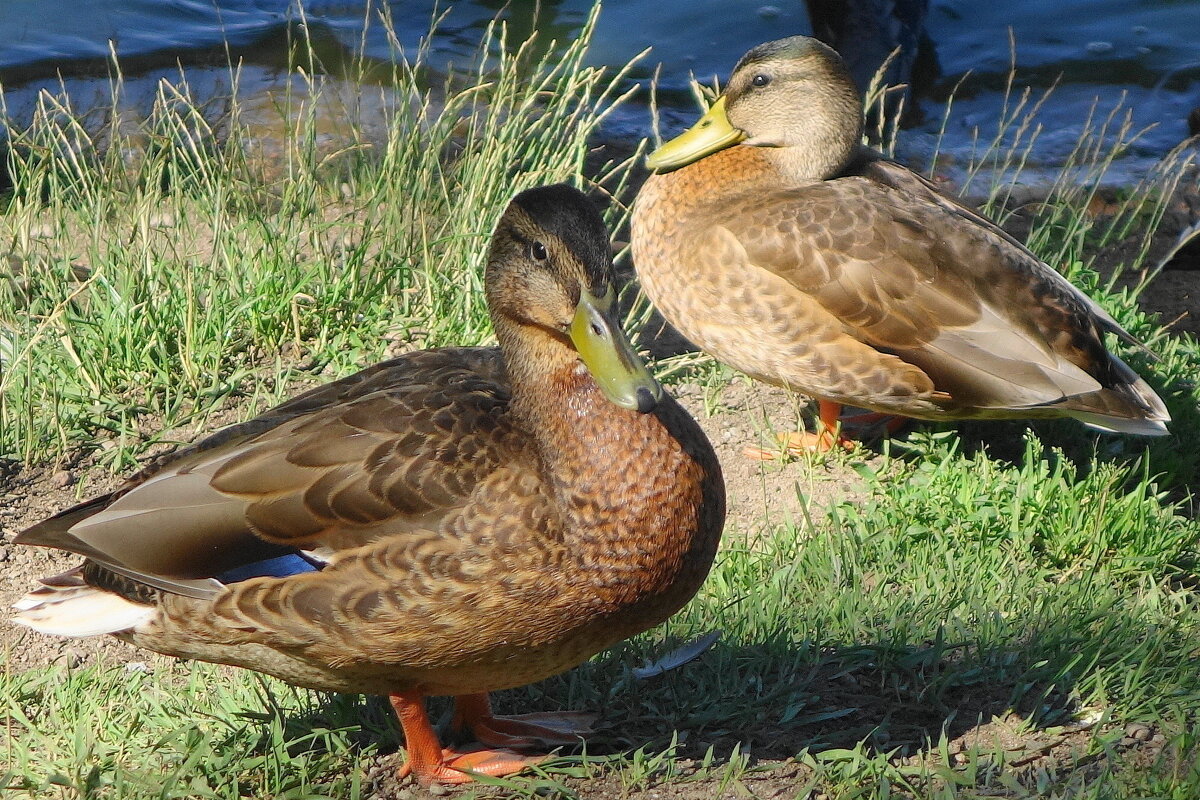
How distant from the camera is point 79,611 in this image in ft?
9.18

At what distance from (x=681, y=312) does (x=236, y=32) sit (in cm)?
591

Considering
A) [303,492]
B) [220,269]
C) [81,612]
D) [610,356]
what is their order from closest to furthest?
[610,356] → [303,492] → [81,612] → [220,269]

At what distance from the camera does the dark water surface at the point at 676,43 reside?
8703 mm

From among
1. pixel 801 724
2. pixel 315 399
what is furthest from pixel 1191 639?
pixel 315 399

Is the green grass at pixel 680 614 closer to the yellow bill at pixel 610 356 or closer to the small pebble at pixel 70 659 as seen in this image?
the small pebble at pixel 70 659

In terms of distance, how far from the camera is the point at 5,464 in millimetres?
4090

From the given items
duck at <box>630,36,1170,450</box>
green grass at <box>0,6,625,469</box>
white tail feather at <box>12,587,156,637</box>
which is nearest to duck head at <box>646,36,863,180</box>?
duck at <box>630,36,1170,450</box>

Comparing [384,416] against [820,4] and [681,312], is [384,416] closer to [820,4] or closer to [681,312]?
[681,312]

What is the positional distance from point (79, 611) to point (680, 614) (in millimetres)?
1501

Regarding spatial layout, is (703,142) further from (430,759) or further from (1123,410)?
(430,759)

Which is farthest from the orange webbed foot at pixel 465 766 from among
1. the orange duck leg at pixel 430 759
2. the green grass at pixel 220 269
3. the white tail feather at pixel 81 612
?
the green grass at pixel 220 269

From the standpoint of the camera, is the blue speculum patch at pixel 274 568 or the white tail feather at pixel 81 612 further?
the white tail feather at pixel 81 612

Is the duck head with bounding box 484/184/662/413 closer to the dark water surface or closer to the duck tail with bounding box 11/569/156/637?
the duck tail with bounding box 11/569/156/637

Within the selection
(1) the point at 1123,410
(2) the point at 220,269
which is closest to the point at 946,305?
(1) the point at 1123,410
